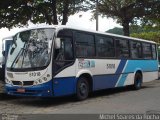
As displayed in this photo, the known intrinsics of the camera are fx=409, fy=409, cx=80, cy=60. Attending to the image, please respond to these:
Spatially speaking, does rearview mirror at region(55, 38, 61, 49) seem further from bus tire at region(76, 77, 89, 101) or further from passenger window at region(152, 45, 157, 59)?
passenger window at region(152, 45, 157, 59)

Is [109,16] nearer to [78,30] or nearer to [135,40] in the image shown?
[135,40]

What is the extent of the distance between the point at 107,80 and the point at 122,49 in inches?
90.6

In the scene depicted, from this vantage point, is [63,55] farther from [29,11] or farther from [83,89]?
[29,11]

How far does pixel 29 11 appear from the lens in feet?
67.8

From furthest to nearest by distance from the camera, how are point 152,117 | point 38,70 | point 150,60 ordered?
point 150,60, point 38,70, point 152,117

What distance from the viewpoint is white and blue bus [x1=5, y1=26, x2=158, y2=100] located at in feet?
45.2

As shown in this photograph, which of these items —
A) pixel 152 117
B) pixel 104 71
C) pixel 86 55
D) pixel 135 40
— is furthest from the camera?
pixel 135 40

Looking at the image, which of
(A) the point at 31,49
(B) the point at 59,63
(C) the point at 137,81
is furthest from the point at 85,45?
(C) the point at 137,81

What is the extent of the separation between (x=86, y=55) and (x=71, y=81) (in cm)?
158

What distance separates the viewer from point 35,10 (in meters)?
20.9

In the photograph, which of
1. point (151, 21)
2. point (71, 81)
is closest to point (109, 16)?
point (151, 21)

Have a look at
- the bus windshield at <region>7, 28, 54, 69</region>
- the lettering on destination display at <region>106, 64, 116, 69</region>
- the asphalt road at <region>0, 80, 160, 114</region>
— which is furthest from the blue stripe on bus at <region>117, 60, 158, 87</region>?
the bus windshield at <region>7, 28, 54, 69</region>

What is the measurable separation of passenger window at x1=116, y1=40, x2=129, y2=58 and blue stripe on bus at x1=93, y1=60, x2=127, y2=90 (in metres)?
0.33

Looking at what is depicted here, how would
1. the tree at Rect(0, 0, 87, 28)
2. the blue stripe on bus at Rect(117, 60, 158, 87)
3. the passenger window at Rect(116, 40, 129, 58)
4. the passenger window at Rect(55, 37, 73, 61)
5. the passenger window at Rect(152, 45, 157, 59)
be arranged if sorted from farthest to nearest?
the passenger window at Rect(152, 45, 157, 59)
the tree at Rect(0, 0, 87, 28)
the blue stripe on bus at Rect(117, 60, 158, 87)
the passenger window at Rect(116, 40, 129, 58)
the passenger window at Rect(55, 37, 73, 61)
